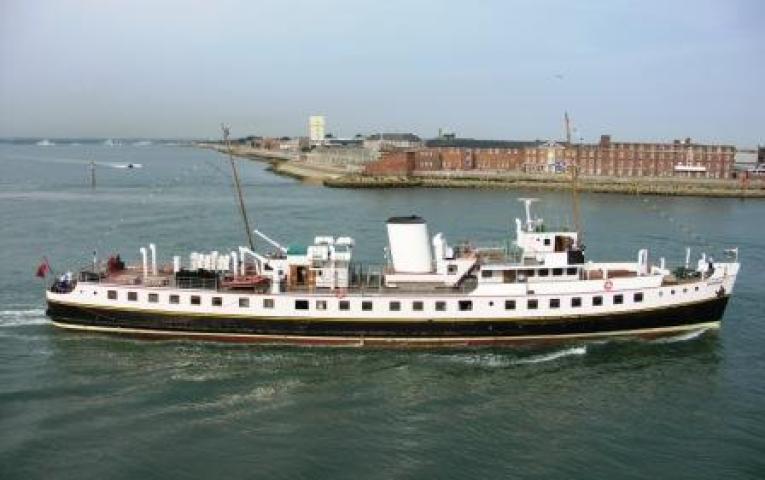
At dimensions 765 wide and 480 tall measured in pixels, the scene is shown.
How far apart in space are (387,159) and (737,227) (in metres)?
72.1

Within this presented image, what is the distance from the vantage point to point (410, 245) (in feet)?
101

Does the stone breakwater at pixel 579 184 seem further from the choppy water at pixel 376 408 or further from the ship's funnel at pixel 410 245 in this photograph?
the ship's funnel at pixel 410 245

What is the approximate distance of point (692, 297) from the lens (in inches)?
1216

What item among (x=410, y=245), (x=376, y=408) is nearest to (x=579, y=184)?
(x=410, y=245)

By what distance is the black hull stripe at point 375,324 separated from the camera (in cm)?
2956

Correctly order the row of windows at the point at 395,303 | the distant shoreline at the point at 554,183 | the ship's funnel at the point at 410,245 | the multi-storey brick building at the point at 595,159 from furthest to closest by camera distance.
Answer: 1. the multi-storey brick building at the point at 595,159
2. the distant shoreline at the point at 554,183
3. the ship's funnel at the point at 410,245
4. the row of windows at the point at 395,303

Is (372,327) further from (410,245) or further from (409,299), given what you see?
(410,245)

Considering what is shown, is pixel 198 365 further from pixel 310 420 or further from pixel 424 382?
pixel 424 382

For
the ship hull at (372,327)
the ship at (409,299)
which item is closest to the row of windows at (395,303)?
the ship at (409,299)

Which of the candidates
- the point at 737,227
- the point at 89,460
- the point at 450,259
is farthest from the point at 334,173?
Answer: the point at 89,460

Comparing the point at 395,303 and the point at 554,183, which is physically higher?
the point at 554,183

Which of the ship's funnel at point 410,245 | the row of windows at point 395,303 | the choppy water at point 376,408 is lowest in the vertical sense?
the choppy water at point 376,408

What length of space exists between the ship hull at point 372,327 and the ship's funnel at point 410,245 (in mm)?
2653

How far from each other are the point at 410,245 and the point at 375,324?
146 inches
